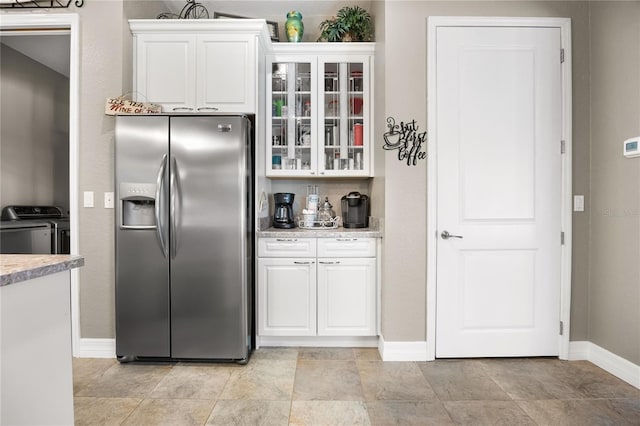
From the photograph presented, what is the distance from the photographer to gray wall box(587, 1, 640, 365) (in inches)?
89.2

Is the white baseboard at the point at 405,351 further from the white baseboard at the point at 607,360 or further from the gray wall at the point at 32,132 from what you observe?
the gray wall at the point at 32,132

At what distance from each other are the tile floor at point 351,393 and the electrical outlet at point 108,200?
1.15 meters

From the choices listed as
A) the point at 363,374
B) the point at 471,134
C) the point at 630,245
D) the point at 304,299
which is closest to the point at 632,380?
the point at 630,245

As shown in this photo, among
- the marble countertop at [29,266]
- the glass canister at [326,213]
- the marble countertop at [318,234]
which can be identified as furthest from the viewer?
the glass canister at [326,213]

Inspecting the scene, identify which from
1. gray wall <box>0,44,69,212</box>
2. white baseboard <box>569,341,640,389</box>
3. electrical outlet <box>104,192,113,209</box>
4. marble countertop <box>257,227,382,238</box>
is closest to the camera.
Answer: white baseboard <box>569,341,640,389</box>

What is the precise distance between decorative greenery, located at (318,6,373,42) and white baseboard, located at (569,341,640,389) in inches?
119

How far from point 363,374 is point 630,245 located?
6.39 ft

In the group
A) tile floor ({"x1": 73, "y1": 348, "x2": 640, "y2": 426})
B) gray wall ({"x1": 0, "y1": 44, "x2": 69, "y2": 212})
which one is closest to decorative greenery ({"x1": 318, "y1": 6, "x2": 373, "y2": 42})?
tile floor ({"x1": 73, "y1": 348, "x2": 640, "y2": 426})

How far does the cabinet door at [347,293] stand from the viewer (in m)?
2.80

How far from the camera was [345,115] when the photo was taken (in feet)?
10.2

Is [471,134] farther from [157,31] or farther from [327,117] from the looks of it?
[157,31]

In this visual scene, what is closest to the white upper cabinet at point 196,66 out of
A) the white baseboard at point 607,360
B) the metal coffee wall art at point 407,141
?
the metal coffee wall art at point 407,141

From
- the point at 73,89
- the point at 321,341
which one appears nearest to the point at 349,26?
the point at 73,89

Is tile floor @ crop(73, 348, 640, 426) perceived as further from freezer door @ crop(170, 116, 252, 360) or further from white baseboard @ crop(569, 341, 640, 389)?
freezer door @ crop(170, 116, 252, 360)
